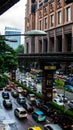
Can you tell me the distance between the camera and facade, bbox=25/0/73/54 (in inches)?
3253

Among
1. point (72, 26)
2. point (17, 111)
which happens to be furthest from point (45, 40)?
point (17, 111)

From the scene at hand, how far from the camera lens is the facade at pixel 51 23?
8262 cm

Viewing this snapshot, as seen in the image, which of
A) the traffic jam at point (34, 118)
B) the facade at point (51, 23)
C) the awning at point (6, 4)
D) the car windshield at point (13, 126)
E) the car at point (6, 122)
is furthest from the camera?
the facade at point (51, 23)

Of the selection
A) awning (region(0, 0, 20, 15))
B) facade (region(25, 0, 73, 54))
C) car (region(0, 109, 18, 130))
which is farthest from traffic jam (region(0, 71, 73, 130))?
facade (region(25, 0, 73, 54))

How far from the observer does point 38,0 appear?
350ft

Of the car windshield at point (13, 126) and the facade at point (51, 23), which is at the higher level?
the facade at point (51, 23)

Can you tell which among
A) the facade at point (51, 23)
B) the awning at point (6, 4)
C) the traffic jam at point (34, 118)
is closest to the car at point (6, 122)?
the traffic jam at point (34, 118)

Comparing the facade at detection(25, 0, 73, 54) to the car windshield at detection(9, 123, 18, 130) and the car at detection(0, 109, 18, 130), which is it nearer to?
the car at detection(0, 109, 18, 130)

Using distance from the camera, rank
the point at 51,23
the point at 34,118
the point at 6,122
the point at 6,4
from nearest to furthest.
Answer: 1. the point at 6,4
2. the point at 6,122
3. the point at 34,118
4. the point at 51,23

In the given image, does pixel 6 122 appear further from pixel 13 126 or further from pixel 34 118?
pixel 34 118

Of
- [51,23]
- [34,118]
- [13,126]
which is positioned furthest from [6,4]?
[51,23]

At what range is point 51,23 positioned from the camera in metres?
94.1

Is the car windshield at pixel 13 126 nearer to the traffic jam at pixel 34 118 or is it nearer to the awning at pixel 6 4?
the traffic jam at pixel 34 118

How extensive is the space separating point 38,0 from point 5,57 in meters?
73.9
